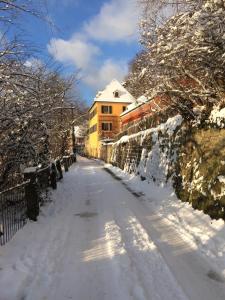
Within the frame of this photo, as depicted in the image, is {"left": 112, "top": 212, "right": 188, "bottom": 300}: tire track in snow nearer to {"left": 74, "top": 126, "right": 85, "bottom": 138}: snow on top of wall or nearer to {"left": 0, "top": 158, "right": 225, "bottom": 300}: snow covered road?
{"left": 0, "top": 158, "right": 225, "bottom": 300}: snow covered road

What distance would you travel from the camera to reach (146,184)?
17781 mm

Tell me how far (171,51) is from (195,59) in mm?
1040

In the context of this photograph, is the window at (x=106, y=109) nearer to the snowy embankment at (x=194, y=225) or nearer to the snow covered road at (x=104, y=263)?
the snowy embankment at (x=194, y=225)

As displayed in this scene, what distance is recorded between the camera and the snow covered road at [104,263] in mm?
5203

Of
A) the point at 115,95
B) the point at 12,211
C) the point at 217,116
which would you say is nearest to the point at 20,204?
the point at 12,211

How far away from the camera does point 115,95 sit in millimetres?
75812

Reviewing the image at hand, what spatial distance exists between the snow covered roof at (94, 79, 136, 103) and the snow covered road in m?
65.3

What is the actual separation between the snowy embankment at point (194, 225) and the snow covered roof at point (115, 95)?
2424 inches

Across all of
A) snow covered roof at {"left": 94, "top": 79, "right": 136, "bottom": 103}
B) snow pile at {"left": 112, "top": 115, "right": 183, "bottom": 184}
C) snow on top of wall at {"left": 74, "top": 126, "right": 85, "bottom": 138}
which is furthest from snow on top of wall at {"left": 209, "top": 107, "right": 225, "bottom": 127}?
snow on top of wall at {"left": 74, "top": 126, "right": 85, "bottom": 138}

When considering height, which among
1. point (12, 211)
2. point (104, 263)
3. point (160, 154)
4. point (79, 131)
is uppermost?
point (79, 131)

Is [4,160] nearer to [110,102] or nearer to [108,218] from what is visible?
[108,218]

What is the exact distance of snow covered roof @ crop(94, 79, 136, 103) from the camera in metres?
74.7

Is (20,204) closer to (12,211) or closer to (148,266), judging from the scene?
(12,211)

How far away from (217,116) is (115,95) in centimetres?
6581
